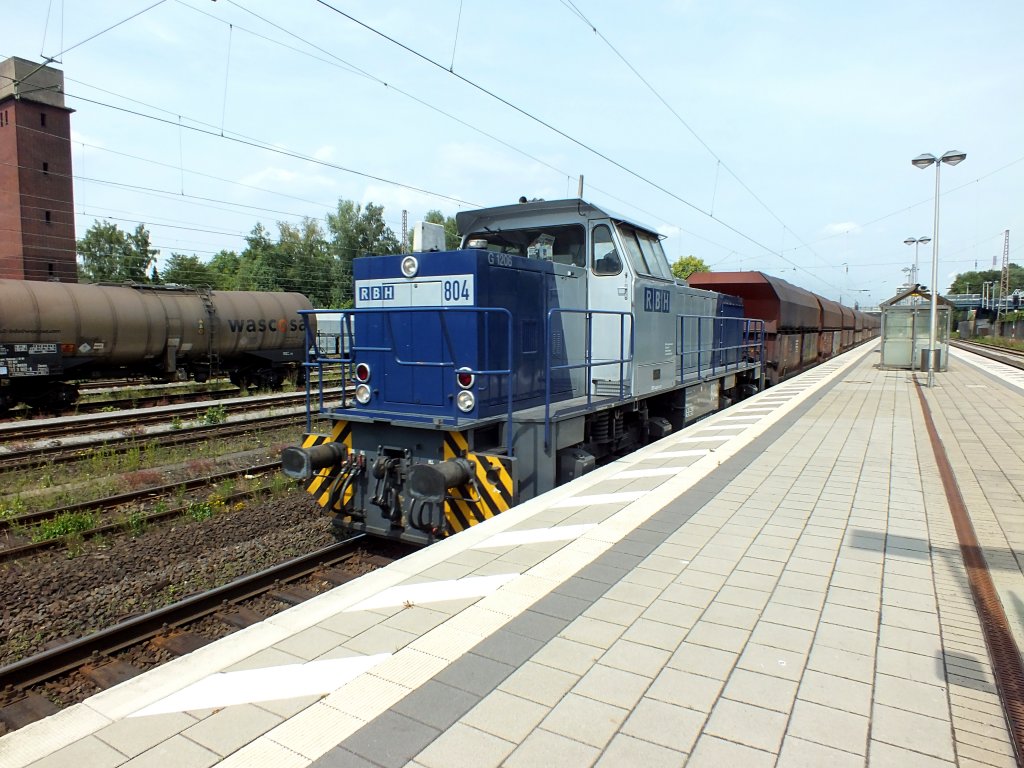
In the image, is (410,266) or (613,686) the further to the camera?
(410,266)

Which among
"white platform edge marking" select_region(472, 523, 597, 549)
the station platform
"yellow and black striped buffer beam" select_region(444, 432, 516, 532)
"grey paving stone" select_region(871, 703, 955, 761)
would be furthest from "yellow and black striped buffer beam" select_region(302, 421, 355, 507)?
"grey paving stone" select_region(871, 703, 955, 761)

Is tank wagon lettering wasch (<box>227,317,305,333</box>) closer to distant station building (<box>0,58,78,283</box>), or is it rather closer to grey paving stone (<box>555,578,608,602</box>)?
grey paving stone (<box>555,578,608,602</box>)

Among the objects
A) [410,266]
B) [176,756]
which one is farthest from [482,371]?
[176,756]

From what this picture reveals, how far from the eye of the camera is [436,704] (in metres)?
2.44

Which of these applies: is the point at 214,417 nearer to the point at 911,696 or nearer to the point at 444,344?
the point at 444,344

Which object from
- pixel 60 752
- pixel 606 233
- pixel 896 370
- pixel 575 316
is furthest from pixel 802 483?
pixel 896 370

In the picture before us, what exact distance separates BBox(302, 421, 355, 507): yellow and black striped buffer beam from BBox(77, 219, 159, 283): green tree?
46306mm

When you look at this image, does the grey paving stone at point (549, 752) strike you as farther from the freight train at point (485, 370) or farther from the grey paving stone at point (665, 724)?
the freight train at point (485, 370)

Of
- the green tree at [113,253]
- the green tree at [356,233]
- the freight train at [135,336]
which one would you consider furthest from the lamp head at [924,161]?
the green tree at [113,253]

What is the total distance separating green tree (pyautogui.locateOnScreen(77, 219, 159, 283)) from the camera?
46062 millimetres

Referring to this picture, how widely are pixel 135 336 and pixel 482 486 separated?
47.1ft

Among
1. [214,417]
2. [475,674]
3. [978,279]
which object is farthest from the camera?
[978,279]

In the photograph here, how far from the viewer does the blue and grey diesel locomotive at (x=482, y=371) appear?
5285 millimetres

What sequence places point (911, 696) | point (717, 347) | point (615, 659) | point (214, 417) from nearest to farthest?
point (911, 696), point (615, 659), point (717, 347), point (214, 417)
